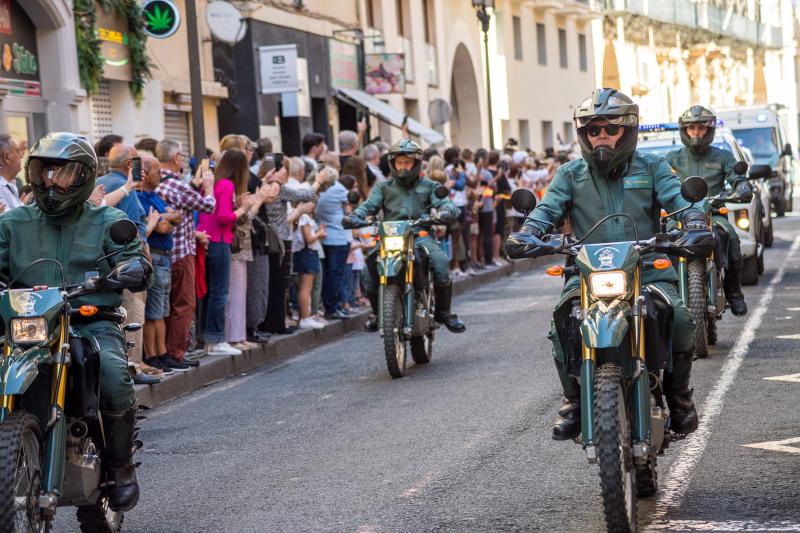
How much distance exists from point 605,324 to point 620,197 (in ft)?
3.53

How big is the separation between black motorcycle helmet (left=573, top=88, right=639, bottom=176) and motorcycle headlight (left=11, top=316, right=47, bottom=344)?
2.47 meters

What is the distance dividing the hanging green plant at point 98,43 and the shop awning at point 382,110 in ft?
32.4

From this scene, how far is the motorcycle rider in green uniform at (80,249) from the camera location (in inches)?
267

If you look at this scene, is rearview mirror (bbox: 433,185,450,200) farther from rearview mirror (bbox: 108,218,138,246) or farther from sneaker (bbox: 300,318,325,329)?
rearview mirror (bbox: 108,218,138,246)

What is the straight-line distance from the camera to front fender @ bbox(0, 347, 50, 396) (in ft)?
20.1

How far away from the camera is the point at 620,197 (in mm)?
7320

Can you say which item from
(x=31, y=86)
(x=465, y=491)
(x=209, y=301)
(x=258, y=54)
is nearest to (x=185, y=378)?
(x=209, y=301)

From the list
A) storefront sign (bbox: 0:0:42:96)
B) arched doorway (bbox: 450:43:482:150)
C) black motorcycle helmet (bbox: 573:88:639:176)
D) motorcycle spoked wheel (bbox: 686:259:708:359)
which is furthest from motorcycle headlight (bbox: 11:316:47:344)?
arched doorway (bbox: 450:43:482:150)

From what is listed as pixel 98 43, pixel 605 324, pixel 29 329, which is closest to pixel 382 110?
pixel 98 43

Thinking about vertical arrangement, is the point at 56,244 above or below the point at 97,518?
above

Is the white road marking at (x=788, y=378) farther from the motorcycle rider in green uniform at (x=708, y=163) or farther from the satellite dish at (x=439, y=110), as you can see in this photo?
the satellite dish at (x=439, y=110)

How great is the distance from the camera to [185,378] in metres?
12.6

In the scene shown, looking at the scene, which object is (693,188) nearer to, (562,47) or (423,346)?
(423,346)

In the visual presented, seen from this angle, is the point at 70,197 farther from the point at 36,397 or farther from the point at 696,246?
the point at 696,246
